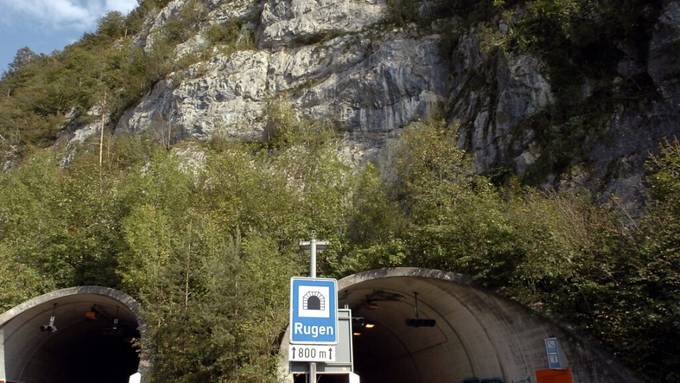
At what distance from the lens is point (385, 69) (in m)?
33.1

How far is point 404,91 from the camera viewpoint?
105 ft

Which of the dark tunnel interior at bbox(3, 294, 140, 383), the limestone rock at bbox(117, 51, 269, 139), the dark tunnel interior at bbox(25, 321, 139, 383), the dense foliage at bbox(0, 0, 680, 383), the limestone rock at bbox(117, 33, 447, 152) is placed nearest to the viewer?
the dense foliage at bbox(0, 0, 680, 383)

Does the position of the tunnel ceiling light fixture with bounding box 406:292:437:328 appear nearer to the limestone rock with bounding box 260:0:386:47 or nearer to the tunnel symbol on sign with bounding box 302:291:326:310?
the tunnel symbol on sign with bounding box 302:291:326:310

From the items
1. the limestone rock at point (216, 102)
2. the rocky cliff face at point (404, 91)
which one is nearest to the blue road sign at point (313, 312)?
the rocky cliff face at point (404, 91)

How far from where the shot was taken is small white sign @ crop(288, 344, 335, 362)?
20.0 feet

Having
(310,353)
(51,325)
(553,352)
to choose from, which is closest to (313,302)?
(310,353)

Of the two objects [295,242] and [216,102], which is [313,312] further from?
[216,102]

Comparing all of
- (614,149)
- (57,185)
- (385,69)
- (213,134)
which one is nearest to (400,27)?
(385,69)

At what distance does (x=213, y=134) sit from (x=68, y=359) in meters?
16.5

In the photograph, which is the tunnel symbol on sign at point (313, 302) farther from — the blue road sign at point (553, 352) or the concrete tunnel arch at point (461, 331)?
the blue road sign at point (553, 352)

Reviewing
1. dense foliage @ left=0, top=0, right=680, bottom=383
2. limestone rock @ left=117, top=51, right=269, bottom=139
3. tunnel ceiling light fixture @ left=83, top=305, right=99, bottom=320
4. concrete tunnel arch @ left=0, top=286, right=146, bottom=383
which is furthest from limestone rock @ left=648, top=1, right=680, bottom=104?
limestone rock @ left=117, top=51, right=269, bottom=139

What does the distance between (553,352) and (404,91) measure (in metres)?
21.4

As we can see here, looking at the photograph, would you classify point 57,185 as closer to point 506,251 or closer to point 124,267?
point 124,267

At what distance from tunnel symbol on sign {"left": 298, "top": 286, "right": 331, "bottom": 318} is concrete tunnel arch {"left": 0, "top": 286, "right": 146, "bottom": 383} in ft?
29.5
